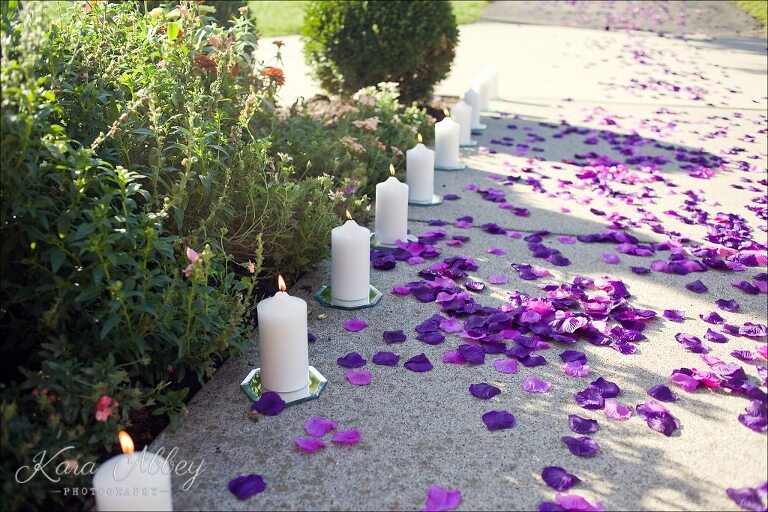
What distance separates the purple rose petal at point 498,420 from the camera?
229cm

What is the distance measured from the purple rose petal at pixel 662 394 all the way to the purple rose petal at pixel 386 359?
83cm

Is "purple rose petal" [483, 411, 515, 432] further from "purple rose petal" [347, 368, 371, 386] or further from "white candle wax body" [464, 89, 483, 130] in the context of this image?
"white candle wax body" [464, 89, 483, 130]

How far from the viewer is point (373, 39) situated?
5.89 m

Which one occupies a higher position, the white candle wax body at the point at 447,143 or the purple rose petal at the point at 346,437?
the white candle wax body at the point at 447,143

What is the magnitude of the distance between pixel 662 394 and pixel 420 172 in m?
2.12

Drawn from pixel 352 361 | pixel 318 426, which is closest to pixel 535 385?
pixel 352 361

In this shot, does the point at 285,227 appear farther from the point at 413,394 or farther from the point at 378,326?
the point at 413,394

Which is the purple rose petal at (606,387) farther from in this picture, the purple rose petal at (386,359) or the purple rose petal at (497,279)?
the purple rose petal at (497,279)

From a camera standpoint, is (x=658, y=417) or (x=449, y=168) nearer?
(x=658, y=417)

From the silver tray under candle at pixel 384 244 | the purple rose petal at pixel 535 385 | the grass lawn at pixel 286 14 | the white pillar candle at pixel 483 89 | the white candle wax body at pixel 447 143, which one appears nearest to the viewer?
the purple rose petal at pixel 535 385

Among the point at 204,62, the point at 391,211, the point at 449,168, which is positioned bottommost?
the point at 449,168

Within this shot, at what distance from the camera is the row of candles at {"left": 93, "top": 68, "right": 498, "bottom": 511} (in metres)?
1.76

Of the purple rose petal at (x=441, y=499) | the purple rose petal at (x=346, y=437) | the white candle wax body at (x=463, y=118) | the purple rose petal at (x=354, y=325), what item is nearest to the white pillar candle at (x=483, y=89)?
the white candle wax body at (x=463, y=118)

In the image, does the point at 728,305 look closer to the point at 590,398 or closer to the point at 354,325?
the point at 590,398
